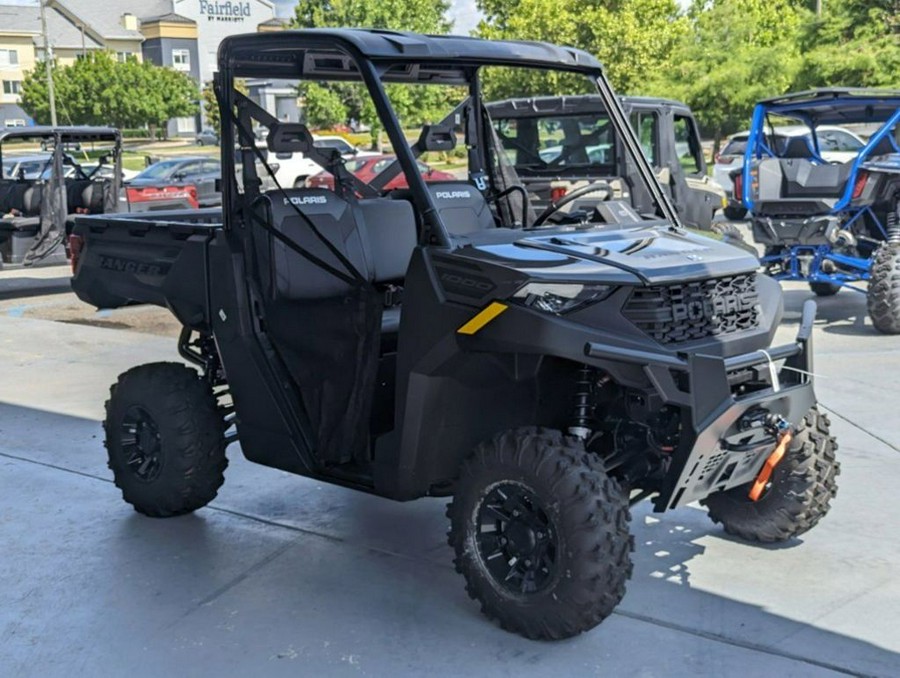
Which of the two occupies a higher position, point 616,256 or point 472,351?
point 616,256

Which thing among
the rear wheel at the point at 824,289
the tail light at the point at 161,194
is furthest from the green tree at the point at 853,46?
the rear wheel at the point at 824,289

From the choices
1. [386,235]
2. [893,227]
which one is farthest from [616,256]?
[893,227]

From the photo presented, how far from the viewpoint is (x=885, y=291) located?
9695 mm

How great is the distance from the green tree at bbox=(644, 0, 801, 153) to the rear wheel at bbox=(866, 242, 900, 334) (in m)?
17.3

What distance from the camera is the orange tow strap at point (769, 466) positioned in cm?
439

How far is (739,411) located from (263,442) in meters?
2.08

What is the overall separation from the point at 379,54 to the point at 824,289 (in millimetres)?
8478

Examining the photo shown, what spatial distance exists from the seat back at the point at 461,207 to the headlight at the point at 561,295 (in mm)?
802

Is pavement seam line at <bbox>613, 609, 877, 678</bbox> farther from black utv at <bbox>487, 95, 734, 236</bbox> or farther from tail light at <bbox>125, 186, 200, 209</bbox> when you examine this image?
tail light at <bbox>125, 186, 200, 209</bbox>

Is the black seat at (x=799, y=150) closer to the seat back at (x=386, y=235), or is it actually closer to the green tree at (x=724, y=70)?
the seat back at (x=386, y=235)

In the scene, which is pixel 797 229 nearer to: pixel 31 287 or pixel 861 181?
pixel 861 181

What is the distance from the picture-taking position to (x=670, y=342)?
406 centimetres

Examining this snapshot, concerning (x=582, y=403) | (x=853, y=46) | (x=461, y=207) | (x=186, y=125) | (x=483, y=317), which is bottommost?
(x=186, y=125)

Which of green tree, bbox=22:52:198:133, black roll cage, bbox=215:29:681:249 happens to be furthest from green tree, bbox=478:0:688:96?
green tree, bbox=22:52:198:133
